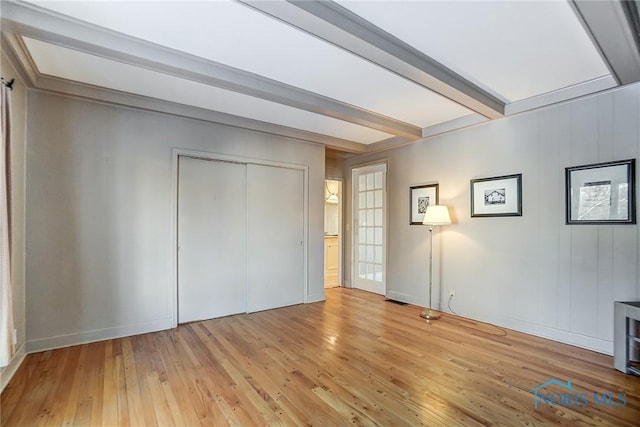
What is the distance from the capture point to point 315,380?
2.44m

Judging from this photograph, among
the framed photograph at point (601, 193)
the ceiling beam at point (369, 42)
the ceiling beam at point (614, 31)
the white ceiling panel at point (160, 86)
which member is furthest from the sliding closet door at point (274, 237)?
the ceiling beam at point (614, 31)

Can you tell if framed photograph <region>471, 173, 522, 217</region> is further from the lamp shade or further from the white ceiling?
the white ceiling

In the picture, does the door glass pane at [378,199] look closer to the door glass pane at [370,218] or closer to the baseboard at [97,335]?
the door glass pane at [370,218]

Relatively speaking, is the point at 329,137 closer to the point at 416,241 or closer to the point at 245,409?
the point at 416,241

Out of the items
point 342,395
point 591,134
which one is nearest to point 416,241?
point 591,134

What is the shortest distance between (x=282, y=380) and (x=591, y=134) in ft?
12.2

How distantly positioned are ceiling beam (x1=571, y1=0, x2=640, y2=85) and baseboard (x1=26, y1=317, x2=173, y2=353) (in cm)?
456

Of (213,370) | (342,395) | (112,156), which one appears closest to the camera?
(342,395)

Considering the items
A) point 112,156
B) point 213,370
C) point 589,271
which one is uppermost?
point 112,156

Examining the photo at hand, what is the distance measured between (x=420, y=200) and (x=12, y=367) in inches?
190

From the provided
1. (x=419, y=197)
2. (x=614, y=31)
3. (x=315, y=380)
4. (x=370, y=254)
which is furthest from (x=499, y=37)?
(x=370, y=254)

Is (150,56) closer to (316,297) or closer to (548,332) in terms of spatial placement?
(316,297)

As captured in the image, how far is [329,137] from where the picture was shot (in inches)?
194

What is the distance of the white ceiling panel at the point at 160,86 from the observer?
101 inches
